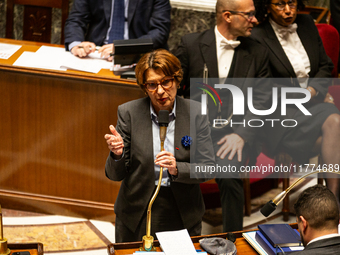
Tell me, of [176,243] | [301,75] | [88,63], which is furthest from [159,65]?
[301,75]

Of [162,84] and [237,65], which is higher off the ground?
[162,84]

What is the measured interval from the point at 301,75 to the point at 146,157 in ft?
5.54

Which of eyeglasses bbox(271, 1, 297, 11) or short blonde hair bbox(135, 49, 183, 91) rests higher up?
eyeglasses bbox(271, 1, 297, 11)

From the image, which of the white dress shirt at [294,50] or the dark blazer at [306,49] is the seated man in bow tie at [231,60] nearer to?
the dark blazer at [306,49]

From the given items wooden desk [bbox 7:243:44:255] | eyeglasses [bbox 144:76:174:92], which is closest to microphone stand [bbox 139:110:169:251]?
eyeglasses [bbox 144:76:174:92]

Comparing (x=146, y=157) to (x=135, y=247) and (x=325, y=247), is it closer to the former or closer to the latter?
(x=135, y=247)

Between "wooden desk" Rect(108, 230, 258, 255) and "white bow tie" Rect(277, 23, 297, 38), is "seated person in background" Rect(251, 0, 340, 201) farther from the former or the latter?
"wooden desk" Rect(108, 230, 258, 255)

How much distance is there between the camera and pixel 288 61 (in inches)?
137

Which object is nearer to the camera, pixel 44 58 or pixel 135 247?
pixel 135 247

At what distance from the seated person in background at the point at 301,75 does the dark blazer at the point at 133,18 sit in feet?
2.45

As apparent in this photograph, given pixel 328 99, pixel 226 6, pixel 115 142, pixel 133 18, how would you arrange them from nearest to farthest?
pixel 115 142 → pixel 226 6 → pixel 328 99 → pixel 133 18

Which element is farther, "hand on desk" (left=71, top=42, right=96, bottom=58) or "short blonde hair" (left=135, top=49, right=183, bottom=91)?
"hand on desk" (left=71, top=42, right=96, bottom=58)

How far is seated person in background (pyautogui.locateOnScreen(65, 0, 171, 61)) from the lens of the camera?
12.4 feet

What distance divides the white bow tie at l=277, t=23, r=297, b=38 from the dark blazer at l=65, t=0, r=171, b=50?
0.89 m
